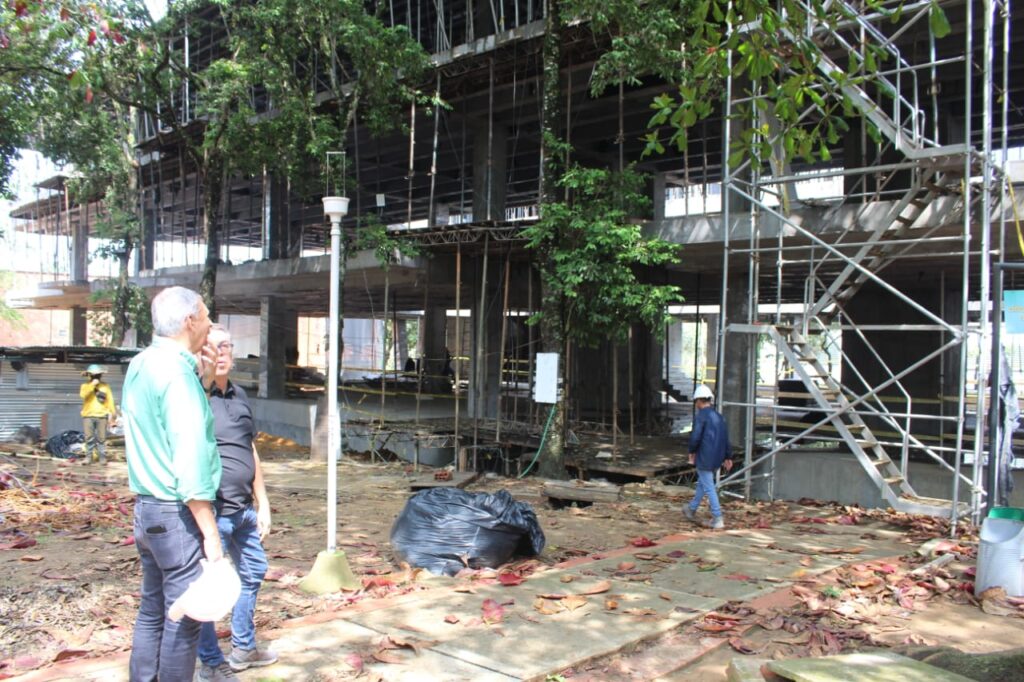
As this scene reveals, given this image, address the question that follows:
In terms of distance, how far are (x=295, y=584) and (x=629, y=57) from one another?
8.58m

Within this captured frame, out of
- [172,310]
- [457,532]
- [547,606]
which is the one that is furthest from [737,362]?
[172,310]

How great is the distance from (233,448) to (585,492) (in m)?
7.62

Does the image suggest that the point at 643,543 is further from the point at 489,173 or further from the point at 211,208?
the point at 211,208

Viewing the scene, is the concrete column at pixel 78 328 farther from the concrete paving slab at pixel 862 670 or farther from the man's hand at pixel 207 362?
the concrete paving slab at pixel 862 670

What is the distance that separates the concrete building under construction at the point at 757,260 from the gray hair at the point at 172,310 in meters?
4.40

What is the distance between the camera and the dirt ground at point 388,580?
4.89 meters

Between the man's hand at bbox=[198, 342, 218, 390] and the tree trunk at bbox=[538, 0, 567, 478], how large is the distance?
9269mm

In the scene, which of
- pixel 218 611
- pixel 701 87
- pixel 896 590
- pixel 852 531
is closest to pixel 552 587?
pixel 896 590

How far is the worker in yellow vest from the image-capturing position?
14484 millimetres

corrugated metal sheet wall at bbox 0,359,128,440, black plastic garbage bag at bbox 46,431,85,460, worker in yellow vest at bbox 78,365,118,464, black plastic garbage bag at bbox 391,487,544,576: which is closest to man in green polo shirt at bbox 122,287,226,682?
black plastic garbage bag at bbox 391,487,544,576

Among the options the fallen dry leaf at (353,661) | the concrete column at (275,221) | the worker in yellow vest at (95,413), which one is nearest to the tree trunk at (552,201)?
the worker in yellow vest at (95,413)

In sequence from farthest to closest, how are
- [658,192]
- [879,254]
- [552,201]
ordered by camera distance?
[658,192], [552,201], [879,254]

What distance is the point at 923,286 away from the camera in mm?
14812

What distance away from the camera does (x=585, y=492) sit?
11141mm
